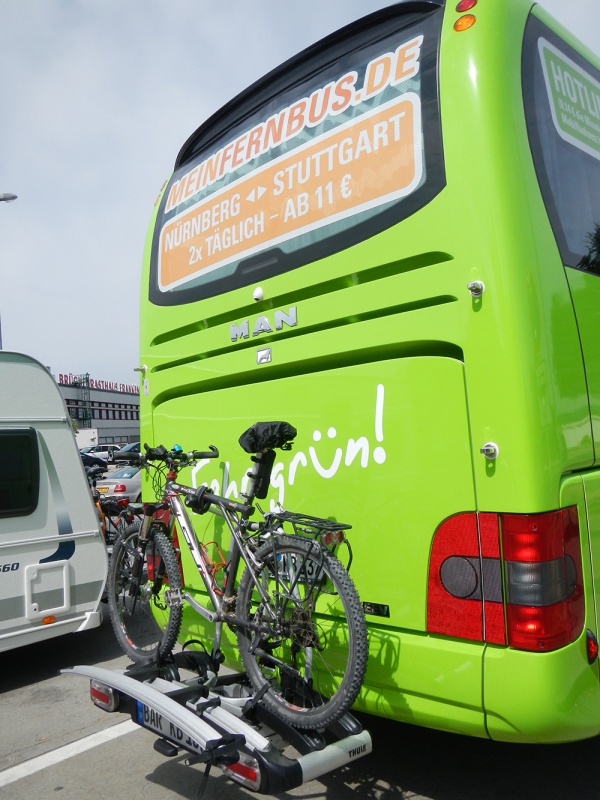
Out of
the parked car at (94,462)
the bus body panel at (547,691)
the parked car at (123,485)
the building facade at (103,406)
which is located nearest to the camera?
the bus body panel at (547,691)

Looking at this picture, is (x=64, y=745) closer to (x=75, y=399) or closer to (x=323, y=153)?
(x=323, y=153)

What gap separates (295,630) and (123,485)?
16.0m

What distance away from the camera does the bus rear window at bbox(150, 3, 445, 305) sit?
296 centimetres

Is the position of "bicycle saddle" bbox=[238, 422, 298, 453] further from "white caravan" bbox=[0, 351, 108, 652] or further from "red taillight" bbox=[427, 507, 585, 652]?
"white caravan" bbox=[0, 351, 108, 652]

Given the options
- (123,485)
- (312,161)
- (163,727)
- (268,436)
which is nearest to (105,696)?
(163,727)

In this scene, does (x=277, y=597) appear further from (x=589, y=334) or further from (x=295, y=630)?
(x=589, y=334)

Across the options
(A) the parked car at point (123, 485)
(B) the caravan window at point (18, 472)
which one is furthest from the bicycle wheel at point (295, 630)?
(A) the parked car at point (123, 485)

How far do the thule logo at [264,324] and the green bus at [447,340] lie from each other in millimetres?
15

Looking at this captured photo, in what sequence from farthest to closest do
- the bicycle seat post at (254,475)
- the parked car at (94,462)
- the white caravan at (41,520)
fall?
1. the parked car at (94,462)
2. the white caravan at (41,520)
3. the bicycle seat post at (254,475)

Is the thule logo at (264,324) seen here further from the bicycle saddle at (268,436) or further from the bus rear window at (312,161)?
the bicycle saddle at (268,436)

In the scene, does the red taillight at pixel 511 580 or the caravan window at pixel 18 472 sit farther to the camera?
the caravan window at pixel 18 472

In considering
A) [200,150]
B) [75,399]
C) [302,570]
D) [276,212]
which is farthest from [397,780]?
[75,399]

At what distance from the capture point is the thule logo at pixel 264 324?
347 centimetres

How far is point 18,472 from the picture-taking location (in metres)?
5.47
